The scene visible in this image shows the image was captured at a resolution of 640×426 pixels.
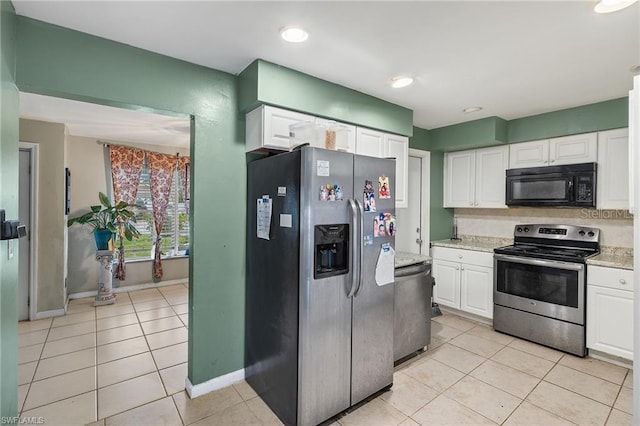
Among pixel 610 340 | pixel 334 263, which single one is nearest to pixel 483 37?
pixel 334 263

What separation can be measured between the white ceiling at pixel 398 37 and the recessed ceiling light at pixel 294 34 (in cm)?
4

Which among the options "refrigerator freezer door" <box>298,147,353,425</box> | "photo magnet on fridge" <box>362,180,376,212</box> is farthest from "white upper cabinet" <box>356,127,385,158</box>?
"refrigerator freezer door" <box>298,147,353,425</box>

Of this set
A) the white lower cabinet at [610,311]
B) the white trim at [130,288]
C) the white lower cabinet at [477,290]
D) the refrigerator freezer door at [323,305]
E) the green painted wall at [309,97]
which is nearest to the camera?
the refrigerator freezer door at [323,305]

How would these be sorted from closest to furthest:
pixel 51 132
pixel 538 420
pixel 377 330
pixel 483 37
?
pixel 483 37 < pixel 538 420 < pixel 377 330 < pixel 51 132

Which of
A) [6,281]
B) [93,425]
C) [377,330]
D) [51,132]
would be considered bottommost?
[93,425]

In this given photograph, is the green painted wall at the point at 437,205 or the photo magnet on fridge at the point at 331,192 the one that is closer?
the photo magnet on fridge at the point at 331,192

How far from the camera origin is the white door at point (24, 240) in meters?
3.62

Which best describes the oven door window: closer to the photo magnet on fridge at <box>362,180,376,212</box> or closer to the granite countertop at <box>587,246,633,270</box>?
the granite countertop at <box>587,246,633,270</box>

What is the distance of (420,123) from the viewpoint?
12.5ft

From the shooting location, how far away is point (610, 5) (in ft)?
5.15

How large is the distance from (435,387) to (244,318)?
160cm

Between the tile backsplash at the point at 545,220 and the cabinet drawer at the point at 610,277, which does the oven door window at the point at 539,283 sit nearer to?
the cabinet drawer at the point at 610,277

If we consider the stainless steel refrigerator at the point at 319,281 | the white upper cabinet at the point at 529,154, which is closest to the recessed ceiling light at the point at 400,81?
the stainless steel refrigerator at the point at 319,281

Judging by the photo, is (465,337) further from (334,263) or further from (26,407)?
(26,407)
